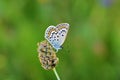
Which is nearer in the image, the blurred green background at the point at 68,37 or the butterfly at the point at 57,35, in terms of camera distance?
the butterfly at the point at 57,35

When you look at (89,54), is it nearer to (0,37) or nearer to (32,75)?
(32,75)

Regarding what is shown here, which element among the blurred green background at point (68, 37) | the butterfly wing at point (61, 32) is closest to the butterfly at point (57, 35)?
the butterfly wing at point (61, 32)

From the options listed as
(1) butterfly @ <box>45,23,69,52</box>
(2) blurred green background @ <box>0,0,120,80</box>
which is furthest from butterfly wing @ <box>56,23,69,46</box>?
(2) blurred green background @ <box>0,0,120,80</box>

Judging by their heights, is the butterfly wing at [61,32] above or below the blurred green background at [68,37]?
above

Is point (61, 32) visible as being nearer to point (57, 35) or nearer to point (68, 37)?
point (57, 35)

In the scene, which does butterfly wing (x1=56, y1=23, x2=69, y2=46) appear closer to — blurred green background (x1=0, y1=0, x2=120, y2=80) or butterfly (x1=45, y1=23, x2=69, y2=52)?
butterfly (x1=45, y1=23, x2=69, y2=52)

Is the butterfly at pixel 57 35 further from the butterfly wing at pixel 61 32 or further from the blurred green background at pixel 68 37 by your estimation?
the blurred green background at pixel 68 37

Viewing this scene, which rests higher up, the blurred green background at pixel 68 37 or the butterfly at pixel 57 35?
the butterfly at pixel 57 35
